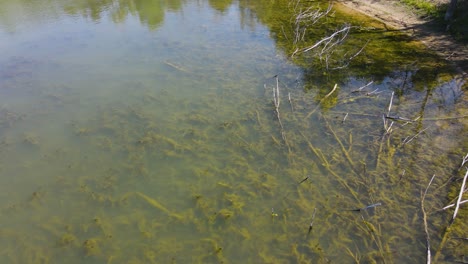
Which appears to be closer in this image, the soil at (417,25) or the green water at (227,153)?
Answer: the green water at (227,153)

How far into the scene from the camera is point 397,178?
503 cm

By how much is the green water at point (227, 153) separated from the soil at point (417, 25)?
1.42 ft

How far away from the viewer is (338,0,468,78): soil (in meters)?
8.59

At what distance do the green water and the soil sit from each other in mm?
433

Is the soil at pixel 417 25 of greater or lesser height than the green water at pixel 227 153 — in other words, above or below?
above

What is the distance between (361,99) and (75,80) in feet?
22.3

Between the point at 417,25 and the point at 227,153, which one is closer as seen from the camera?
the point at 227,153

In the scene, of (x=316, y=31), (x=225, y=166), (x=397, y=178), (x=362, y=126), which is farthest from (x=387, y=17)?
(x=225, y=166)

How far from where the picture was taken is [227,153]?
18.6 feet

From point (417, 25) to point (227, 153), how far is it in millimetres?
8496

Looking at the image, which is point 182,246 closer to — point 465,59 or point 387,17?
point 465,59

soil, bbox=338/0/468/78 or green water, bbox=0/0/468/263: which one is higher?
soil, bbox=338/0/468/78

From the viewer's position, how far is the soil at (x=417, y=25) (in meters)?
8.59

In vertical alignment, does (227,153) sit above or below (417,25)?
below
